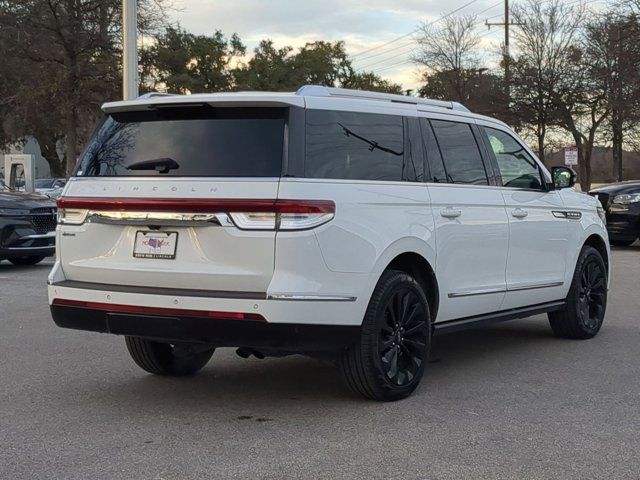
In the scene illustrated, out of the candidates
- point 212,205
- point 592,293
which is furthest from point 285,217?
point 592,293

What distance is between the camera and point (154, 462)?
421cm

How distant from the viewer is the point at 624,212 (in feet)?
54.3

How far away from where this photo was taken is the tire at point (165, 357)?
19.6 feet

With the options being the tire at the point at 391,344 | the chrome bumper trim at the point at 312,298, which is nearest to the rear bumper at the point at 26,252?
the tire at the point at 391,344

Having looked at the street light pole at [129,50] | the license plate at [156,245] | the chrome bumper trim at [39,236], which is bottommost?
the chrome bumper trim at [39,236]

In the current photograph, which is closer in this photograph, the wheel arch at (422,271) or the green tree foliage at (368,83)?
the wheel arch at (422,271)

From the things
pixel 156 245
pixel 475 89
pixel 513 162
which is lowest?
pixel 156 245

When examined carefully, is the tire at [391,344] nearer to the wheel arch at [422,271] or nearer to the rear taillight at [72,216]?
the wheel arch at [422,271]

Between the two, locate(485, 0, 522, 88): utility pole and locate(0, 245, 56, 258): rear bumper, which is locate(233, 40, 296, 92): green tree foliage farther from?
locate(0, 245, 56, 258): rear bumper

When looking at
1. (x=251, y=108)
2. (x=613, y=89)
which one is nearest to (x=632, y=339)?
(x=251, y=108)

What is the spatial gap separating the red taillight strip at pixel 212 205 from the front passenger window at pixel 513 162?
91.6 inches

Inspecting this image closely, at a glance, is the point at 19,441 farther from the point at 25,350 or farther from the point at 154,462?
the point at 25,350

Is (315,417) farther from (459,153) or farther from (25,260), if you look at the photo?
(25,260)

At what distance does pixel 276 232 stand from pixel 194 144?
83 cm
